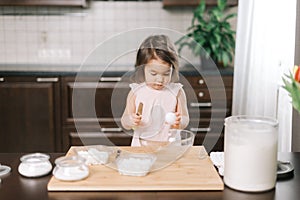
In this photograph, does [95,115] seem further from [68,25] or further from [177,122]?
[68,25]

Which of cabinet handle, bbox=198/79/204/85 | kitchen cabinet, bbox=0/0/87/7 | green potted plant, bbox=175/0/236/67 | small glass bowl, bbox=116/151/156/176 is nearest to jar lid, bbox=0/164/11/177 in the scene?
small glass bowl, bbox=116/151/156/176

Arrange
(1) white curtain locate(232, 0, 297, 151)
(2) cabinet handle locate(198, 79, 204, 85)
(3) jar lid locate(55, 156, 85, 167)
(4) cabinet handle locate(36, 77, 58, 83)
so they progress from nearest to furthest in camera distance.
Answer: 1. (3) jar lid locate(55, 156, 85, 167)
2. (2) cabinet handle locate(198, 79, 204, 85)
3. (1) white curtain locate(232, 0, 297, 151)
4. (4) cabinet handle locate(36, 77, 58, 83)

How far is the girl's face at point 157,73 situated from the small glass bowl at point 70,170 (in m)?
0.39

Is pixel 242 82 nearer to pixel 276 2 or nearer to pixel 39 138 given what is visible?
pixel 276 2

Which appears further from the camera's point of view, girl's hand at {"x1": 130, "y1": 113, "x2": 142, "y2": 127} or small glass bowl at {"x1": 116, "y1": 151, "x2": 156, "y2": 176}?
girl's hand at {"x1": 130, "y1": 113, "x2": 142, "y2": 127}

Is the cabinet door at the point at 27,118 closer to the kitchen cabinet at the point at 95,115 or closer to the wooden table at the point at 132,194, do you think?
the kitchen cabinet at the point at 95,115

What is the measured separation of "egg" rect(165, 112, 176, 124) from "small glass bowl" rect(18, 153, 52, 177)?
43 cm

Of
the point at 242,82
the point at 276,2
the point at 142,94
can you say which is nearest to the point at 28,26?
the point at 242,82

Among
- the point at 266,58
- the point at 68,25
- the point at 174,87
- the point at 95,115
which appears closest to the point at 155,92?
the point at 174,87

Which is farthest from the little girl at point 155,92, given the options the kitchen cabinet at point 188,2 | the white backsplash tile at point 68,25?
the white backsplash tile at point 68,25

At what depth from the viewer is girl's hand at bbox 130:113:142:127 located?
1567mm

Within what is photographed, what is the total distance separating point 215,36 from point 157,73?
1916 mm

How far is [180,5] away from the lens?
3.70 m

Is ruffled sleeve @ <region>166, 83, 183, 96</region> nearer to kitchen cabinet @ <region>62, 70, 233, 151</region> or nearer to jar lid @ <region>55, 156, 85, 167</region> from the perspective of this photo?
kitchen cabinet @ <region>62, 70, 233, 151</region>
